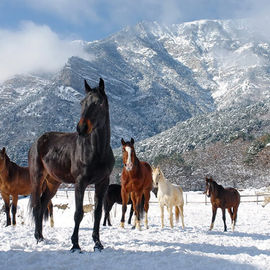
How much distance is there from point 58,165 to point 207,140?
8555cm

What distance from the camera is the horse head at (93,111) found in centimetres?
477

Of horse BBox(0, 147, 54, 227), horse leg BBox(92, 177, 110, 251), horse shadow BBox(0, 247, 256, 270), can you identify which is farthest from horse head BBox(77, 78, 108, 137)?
horse BBox(0, 147, 54, 227)

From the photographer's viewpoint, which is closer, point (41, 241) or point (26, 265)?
point (26, 265)

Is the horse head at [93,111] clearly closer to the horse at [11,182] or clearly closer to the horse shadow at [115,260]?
the horse shadow at [115,260]

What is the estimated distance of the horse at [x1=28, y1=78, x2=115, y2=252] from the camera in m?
5.07

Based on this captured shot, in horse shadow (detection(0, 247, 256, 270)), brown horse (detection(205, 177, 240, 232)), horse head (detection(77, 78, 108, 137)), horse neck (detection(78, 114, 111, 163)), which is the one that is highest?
horse head (detection(77, 78, 108, 137))

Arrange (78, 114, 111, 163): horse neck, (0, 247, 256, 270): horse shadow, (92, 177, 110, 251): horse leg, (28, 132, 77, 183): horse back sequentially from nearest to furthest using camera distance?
1. (0, 247, 256, 270): horse shadow
2. (78, 114, 111, 163): horse neck
3. (92, 177, 110, 251): horse leg
4. (28, 132, 77, 183): horse back

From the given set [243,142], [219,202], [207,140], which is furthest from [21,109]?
[219,202]

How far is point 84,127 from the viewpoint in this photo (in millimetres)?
4746

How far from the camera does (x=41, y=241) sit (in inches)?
239

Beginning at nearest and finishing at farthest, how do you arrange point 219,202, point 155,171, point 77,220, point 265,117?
point 77,220 < point 155,171 < point 219,202 < point 265,117

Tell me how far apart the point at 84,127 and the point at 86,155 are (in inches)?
24.8

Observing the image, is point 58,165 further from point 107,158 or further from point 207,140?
point 207,140

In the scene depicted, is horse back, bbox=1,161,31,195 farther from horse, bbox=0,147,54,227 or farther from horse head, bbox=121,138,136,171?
horse head, bbox=121,138,136,171
